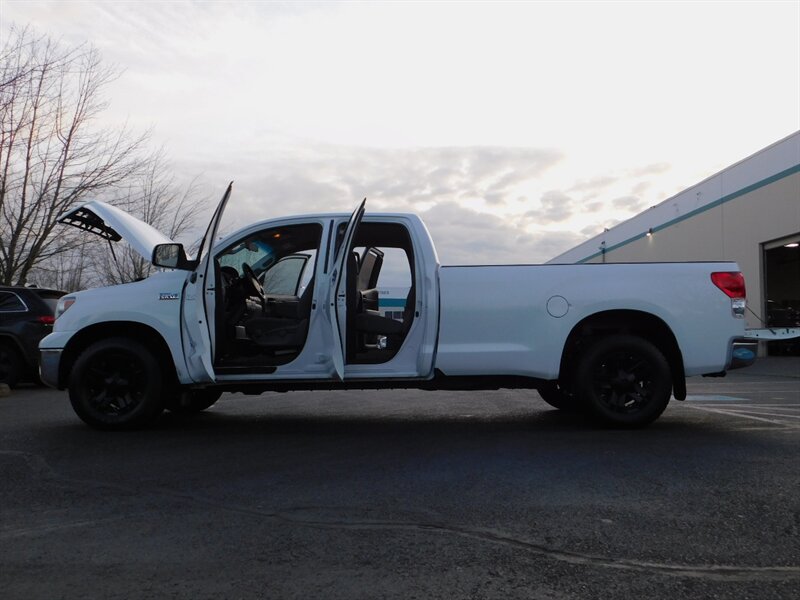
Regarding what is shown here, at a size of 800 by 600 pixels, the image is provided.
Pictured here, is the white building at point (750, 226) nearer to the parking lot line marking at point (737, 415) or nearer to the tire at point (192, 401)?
the parking lot line marking at point (737, 415)

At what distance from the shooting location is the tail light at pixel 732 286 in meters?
6.21

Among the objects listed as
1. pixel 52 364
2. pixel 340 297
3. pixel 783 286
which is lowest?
pixel 52 364

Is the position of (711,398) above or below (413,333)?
below

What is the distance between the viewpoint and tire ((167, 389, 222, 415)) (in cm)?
720

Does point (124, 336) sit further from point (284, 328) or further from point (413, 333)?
point (413, 333)

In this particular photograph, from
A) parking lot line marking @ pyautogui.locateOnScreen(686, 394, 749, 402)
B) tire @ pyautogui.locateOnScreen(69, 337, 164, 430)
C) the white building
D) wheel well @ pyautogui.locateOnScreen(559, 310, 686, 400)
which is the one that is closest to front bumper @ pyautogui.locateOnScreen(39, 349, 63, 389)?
tire @ pyautogui.locateOnScreen(69, 337, 164, 430)

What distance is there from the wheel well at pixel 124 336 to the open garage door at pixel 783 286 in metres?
20.7

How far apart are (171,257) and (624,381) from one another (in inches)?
173

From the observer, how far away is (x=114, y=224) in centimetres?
655

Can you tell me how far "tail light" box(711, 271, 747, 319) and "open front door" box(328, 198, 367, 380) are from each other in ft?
11.0

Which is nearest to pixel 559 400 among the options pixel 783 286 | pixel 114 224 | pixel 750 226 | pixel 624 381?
pixel 624 381

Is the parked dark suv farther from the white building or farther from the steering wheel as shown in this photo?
the white building

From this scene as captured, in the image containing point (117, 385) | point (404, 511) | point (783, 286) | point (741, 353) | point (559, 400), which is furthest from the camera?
point (783, 286)

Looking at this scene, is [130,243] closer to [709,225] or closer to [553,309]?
[553,309]
